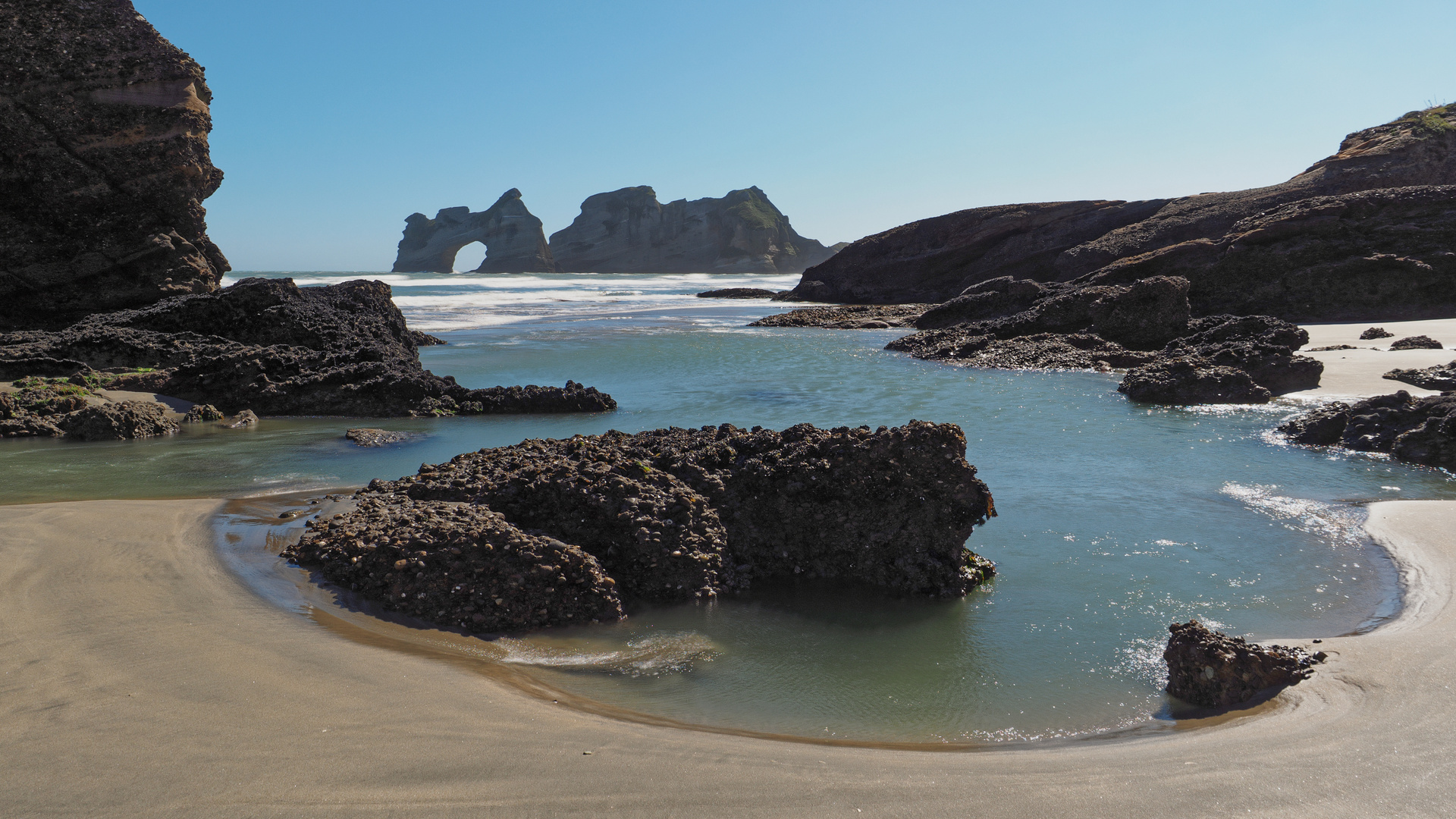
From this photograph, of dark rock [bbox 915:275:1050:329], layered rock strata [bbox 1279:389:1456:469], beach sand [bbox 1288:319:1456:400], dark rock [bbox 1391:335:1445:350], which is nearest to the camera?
layered rock strata [bbox 1279:389:1456:469]

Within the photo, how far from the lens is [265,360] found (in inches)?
404

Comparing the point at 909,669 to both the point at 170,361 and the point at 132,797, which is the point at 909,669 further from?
the point at 170,361

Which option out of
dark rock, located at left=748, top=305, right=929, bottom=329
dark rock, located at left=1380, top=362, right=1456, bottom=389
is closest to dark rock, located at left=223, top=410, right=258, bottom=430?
dark rock, located at left=1380, top=362, right=1456, bottom=389

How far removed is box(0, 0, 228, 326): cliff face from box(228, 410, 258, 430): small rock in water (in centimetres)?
562

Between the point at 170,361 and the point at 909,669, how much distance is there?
10824 millimetres

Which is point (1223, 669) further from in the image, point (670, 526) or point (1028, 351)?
point (1028, 351)

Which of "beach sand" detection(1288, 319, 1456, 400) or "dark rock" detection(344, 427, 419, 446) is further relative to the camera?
"beach sand" detection(1288, 319, 1456, 400)

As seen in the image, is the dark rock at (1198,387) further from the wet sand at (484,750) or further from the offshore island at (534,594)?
the wet sand at (484,750)

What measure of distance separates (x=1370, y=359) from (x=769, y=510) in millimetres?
11811

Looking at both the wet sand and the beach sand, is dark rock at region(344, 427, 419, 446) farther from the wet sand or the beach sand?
the beach sand

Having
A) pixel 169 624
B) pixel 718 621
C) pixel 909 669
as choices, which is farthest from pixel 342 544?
pixel 909 669

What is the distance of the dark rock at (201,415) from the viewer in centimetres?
916

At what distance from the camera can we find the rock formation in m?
3.71

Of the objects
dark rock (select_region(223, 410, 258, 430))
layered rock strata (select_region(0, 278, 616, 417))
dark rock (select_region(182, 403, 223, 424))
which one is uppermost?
layered rock strata (select_region(0, 278, 616, 417))
